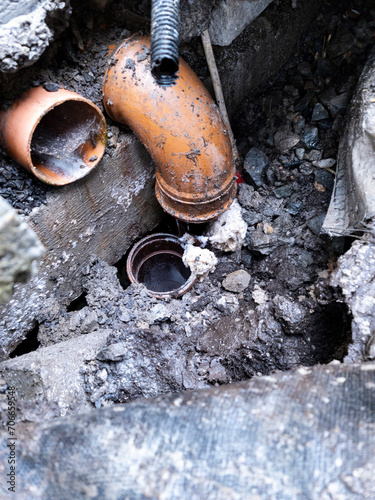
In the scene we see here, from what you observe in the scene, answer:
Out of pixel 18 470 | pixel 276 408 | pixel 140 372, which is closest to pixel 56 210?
pixel 140 372

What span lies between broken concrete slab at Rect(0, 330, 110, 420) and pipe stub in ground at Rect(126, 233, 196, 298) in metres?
1.00

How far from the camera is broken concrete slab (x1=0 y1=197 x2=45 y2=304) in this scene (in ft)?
3.38

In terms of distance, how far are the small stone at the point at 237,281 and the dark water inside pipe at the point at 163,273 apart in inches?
23.7

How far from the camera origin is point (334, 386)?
44.5 inches

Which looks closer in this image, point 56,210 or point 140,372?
point 140,372

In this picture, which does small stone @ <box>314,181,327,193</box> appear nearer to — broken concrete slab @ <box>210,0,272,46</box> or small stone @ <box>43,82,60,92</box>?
broken concrete slab @ <box>210,0,272,46</box>

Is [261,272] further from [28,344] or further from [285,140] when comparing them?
[28,344]

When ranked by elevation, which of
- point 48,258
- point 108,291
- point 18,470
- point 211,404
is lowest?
point 108,291

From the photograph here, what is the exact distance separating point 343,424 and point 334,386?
0.12m

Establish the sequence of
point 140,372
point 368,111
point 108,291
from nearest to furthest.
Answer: point 140,372 → point 368,111 → point 108,291

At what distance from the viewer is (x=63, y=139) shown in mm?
2133

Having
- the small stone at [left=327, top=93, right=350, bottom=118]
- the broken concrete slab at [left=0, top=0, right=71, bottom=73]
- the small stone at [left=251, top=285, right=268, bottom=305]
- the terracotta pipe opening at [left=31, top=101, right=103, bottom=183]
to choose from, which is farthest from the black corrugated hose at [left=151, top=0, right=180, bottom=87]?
the small stone at [left=327, top=93, right=350, bottom=118]

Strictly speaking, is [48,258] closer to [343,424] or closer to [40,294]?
[40,294]

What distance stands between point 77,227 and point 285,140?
1606 millimetres
